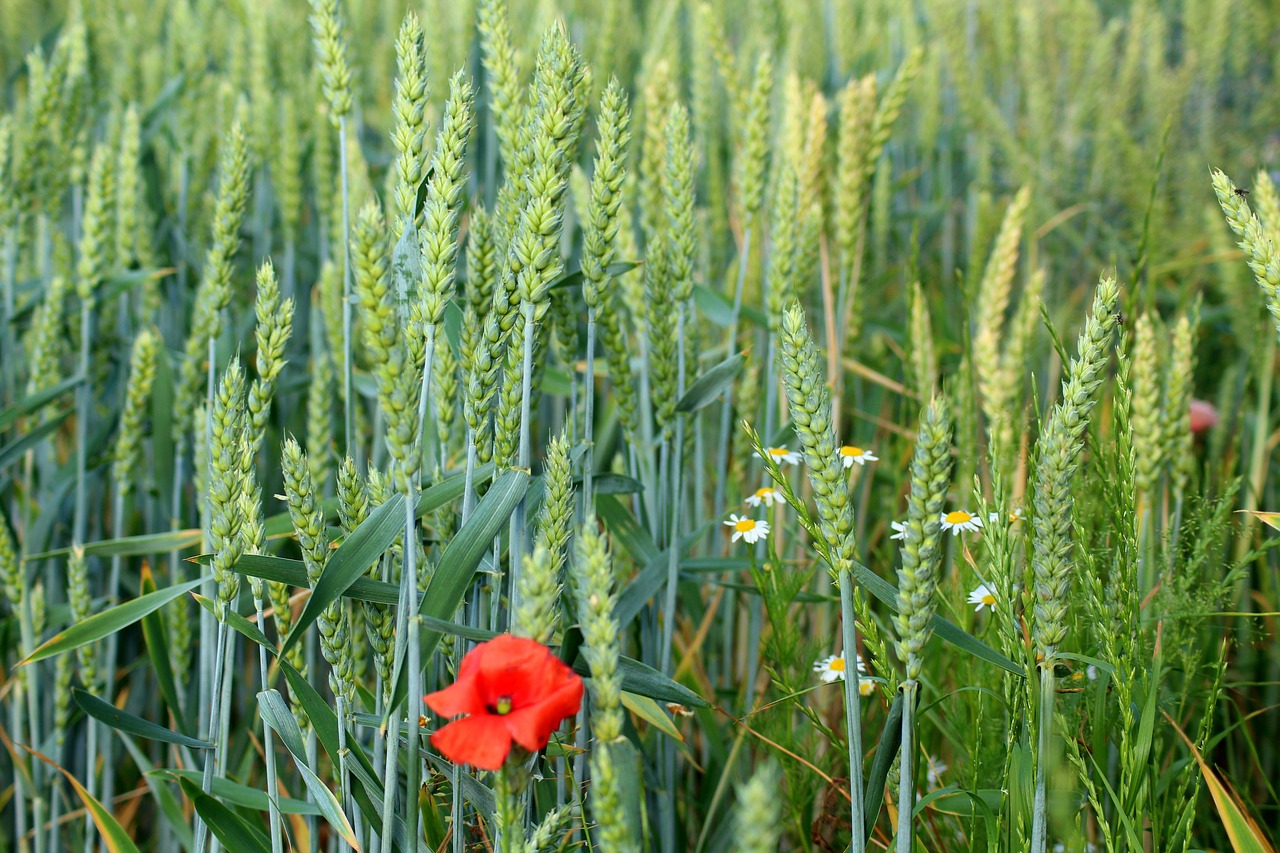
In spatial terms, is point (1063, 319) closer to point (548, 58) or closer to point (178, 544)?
point (548, 58)

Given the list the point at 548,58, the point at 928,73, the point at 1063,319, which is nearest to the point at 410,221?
the point at 548,58

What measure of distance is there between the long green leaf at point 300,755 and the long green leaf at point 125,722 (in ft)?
0.26

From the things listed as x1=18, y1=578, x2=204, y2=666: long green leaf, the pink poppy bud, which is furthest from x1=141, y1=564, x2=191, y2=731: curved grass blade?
the pink poppy bud

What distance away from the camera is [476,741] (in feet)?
1.94

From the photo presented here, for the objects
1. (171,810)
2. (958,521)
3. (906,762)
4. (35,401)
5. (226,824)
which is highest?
(35,401)

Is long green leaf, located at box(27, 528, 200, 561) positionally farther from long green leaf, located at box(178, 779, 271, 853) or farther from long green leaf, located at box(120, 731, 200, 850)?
long green leaf, located at box(178, 779, 271, 853)

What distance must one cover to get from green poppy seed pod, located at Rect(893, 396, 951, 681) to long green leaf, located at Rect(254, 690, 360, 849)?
1.39ft

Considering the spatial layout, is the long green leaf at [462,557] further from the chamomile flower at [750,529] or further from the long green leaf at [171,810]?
the long green leaf at [171,810]

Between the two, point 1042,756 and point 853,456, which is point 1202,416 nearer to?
point 853,456

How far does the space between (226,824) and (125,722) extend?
12 cm

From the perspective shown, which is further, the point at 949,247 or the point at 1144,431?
the point at 949,247

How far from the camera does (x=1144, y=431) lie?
42.1 inches

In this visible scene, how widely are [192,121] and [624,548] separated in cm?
110

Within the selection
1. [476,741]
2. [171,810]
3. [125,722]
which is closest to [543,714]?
[476,741]
